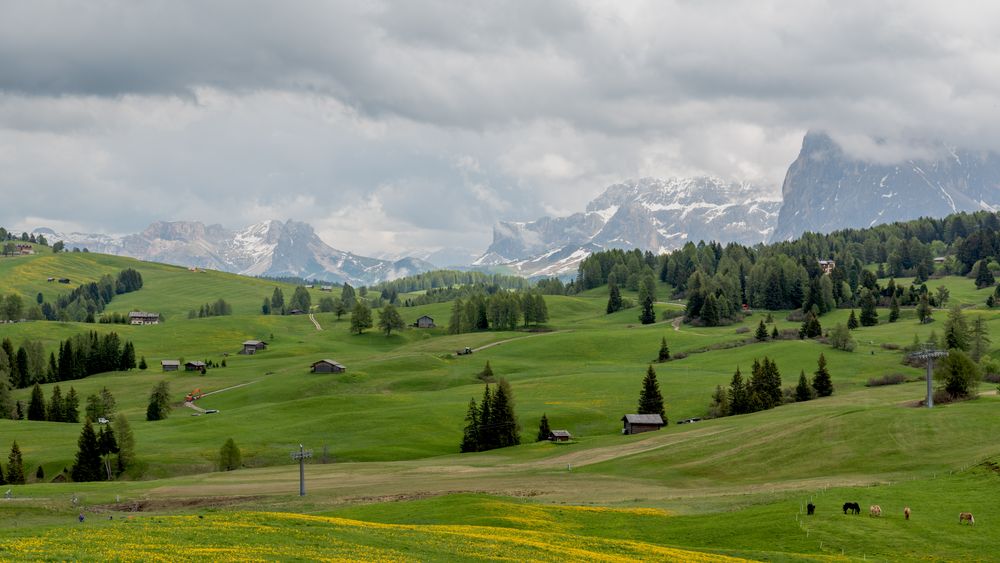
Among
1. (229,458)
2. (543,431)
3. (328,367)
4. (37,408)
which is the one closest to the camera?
(229,458)

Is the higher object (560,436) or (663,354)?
(663,354)

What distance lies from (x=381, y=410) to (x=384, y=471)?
44.5 meters

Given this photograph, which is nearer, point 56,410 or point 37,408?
point 56,410

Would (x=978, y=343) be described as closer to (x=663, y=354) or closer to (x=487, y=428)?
(x=663, y=354)

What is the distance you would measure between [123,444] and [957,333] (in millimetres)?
132228

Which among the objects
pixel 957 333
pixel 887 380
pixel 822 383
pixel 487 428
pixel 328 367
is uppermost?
pixel 957 333

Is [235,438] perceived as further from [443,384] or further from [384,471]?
[443,384]

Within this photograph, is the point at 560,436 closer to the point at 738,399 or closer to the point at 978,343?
the point at 738,399

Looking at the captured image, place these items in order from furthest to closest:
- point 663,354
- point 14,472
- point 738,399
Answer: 1. point 663,354
2. point 738,399
3. point 14,472

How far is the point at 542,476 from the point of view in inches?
3366

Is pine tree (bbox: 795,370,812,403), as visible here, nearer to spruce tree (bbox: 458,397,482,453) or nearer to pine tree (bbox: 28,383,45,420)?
spruce tree (bbox: 458,397,482,453)

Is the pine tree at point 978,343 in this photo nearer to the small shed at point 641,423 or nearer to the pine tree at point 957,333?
the pine tree at point 957,333

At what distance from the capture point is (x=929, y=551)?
148 ft

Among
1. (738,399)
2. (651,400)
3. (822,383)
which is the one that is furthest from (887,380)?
(651,400)
